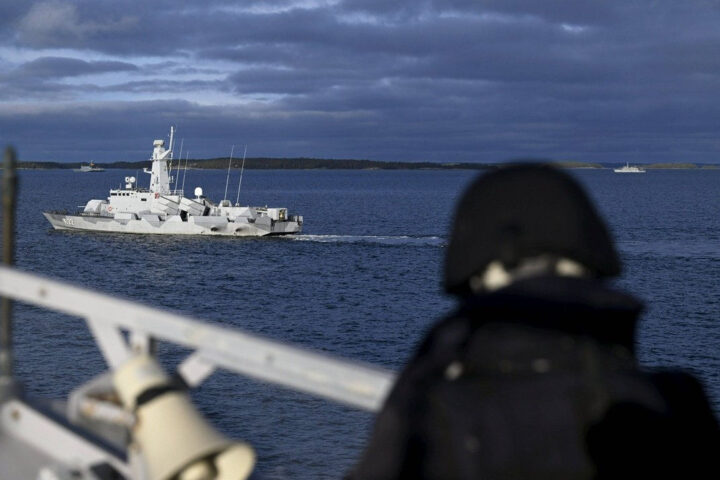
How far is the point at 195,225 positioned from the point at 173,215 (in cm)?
216

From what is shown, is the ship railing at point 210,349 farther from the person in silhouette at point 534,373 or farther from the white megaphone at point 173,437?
the person in silhouette at point 534,373

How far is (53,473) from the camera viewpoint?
3.50m

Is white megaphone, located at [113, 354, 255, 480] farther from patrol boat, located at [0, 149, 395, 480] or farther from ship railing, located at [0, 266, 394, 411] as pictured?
ship railing, located at [0, 266, 394, 411]

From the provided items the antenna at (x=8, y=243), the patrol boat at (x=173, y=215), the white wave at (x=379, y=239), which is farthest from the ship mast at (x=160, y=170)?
the antenna at (x=8, y=243)

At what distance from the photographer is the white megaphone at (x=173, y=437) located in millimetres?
2842

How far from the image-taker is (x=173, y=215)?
3169 inches

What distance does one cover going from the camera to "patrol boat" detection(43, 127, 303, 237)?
8050 centimetres

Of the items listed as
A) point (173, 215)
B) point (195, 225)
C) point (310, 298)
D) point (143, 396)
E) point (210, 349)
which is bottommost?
point (310, 298)

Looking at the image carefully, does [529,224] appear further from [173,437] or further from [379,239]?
[379,239]

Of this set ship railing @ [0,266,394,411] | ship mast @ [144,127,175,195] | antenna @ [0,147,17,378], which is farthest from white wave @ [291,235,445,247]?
ship railing @ [0,266,394,411]

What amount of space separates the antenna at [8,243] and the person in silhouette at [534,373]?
2.85m

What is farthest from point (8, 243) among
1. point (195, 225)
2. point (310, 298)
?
point (195, 225)

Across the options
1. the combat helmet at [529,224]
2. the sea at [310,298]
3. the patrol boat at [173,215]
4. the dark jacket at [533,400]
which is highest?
the combat helmet at [529,224]

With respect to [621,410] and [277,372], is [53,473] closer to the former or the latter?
[277,372]
